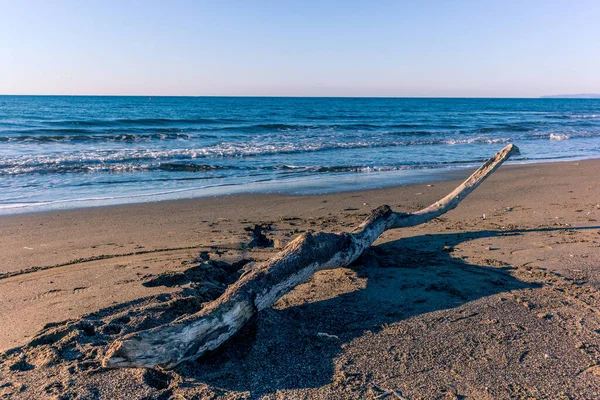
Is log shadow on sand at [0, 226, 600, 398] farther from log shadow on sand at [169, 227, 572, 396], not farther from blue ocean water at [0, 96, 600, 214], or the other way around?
blue ocean water at [0, 96, 600, 214]

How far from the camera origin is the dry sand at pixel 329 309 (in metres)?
2.88

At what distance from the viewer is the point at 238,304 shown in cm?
328

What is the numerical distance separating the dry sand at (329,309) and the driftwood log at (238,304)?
144mm

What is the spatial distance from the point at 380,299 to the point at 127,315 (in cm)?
218

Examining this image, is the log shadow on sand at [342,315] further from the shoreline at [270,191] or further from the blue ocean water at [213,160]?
the blue ocean water at [213,160]

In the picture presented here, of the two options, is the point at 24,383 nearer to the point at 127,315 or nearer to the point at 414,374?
the point at 127,315

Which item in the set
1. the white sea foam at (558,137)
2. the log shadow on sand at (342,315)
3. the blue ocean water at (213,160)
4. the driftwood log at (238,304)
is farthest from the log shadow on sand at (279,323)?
the white sea foam at (558,137)

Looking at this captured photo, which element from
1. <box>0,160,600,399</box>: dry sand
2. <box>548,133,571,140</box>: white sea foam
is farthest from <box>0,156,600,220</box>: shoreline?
<box>548,133,571,140</box>: white sea foam

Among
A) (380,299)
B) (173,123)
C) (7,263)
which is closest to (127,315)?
(380,299)

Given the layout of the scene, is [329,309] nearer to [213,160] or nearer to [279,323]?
[279,323]

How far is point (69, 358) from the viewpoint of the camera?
123 inches

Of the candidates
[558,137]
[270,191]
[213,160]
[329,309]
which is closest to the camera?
[329,309]

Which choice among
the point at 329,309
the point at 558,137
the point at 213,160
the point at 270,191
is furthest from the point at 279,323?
the point at 558,137

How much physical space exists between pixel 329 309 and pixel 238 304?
985 mm
